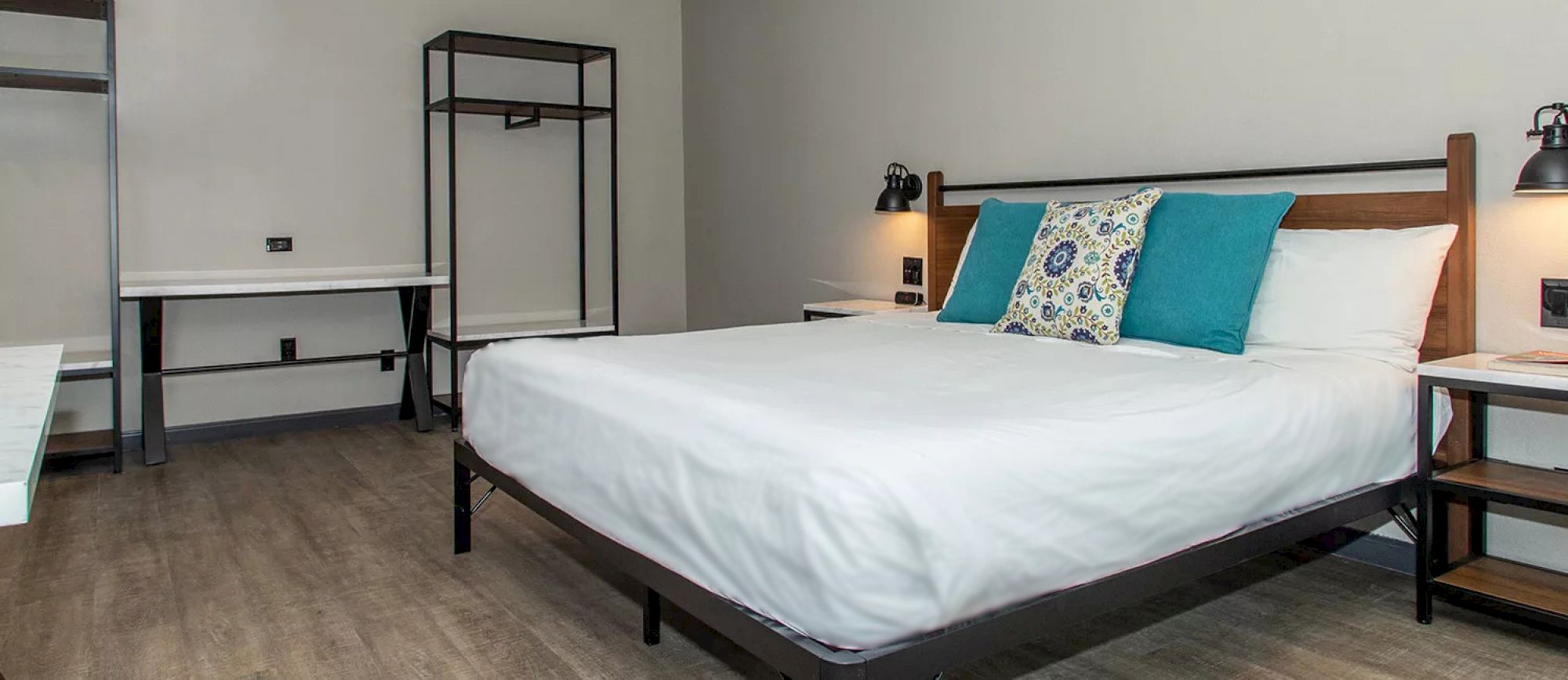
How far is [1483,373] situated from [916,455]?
56.9 inches

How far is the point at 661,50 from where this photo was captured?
575 cm

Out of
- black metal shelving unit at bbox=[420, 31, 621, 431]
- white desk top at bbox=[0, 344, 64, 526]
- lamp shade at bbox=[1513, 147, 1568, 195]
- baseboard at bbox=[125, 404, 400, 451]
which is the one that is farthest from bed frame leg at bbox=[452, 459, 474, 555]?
lamp shade at bbox=[1513, 147, 1568, 195]

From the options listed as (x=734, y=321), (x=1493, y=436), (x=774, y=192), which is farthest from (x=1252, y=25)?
(x=734, y=321)

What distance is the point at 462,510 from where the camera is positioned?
300 cm

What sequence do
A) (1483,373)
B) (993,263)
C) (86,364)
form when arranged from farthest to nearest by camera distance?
(86,364)
(993,263)
(1483,373)

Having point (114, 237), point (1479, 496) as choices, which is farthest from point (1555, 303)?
point (114, 237)

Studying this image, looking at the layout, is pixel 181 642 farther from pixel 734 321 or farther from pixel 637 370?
pixel 734 321

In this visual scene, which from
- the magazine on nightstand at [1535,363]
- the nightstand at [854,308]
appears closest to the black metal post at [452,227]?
the nightstand at [854,308]

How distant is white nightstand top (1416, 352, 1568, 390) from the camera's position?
85.7 inches

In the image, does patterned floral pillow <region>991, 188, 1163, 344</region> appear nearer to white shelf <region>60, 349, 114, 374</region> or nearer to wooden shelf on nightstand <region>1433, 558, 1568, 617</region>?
wooden shelf on nightstand <region>1433, 558, 1568, 617</region>

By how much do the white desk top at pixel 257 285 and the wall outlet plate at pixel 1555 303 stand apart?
12.7 ft

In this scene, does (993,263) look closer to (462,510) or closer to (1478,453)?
(1478,453)

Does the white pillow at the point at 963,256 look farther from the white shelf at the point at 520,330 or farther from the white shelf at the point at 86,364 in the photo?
the white shelf at the point at 86,364

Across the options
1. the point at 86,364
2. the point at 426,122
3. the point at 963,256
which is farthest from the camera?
the point at 426,122
